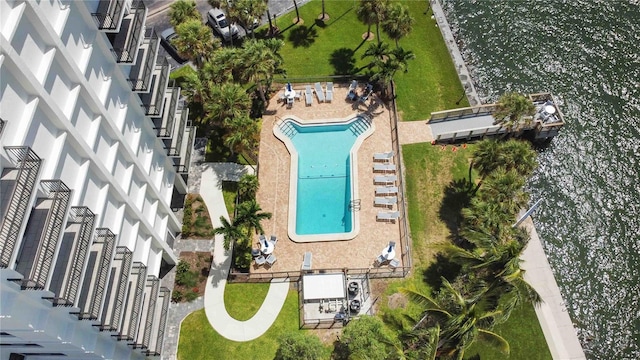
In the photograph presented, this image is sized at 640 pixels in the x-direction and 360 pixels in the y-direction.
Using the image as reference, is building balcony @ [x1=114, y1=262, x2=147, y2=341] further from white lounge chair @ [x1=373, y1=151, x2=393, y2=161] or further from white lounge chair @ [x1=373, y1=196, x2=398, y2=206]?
white lounge chair @ [x1=373, y1=151, x2=393, y2=161]

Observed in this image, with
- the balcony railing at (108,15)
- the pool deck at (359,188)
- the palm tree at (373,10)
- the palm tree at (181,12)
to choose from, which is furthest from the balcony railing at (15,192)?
the palm tree at (373,10)

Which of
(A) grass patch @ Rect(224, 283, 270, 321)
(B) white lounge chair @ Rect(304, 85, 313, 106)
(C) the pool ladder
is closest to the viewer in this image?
(A) grass patch @ Rect(224, 283, 270, 321)

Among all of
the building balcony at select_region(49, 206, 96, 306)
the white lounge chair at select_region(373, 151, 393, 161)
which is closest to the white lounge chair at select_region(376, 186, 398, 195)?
the white lounge chair at select_region(373, 151, 393, 161)

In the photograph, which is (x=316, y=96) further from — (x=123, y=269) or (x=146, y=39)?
(x=123, y=269)

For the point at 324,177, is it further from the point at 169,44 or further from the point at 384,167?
the point at 169,44

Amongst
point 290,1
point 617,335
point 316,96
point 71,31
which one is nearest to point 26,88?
point 71,31

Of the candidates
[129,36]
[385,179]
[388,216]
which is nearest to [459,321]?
[388,216]
